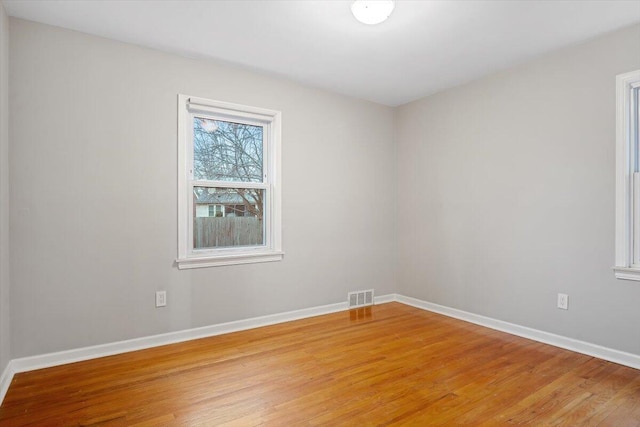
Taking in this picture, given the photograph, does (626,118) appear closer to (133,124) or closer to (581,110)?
(581,110)

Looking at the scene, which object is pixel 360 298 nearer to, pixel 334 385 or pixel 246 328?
pixel 246 328

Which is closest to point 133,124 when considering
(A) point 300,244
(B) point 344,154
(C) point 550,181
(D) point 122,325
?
(D) point 122,325

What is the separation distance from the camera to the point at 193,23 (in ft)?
8.46

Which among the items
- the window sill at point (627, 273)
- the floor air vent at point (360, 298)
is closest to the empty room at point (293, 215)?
the window sill at point (627, 273)

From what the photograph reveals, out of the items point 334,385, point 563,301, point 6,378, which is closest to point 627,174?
point 563,301

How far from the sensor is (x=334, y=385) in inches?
89.7

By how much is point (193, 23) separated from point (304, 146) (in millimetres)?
1586

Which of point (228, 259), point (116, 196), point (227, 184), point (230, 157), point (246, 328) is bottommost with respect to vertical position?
point (246, 328)

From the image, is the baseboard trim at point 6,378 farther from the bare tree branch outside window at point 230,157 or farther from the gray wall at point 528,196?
the gray wall at point 528,196

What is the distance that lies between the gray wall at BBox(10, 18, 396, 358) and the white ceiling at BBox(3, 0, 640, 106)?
0.23 m

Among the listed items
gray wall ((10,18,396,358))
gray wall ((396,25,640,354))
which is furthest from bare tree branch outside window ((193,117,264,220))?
gray wall ((396,25,640,354))

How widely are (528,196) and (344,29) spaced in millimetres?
2144

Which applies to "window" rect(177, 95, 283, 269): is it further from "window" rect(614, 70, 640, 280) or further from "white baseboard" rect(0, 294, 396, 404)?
"window" rect(614, 70, 640, 280)

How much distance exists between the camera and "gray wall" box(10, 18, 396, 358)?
99.0 inches
